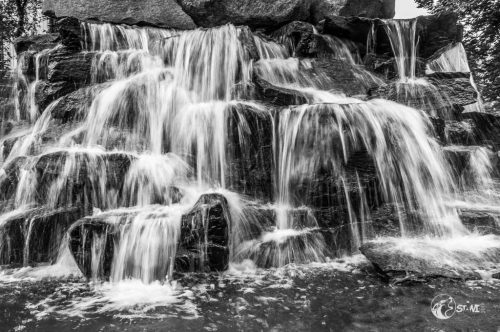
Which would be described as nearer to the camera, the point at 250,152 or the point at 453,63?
the point at 250,152

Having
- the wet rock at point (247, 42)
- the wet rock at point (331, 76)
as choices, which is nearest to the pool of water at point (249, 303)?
the wet rock at point (331, 76)

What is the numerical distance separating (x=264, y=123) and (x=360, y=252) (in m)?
3.03

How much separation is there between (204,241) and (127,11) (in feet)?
41.9

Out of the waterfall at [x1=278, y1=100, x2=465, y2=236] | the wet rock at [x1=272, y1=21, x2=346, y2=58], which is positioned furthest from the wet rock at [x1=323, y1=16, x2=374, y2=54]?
the waterfall at [x1=278, y1=100, x2=465, y2=236]

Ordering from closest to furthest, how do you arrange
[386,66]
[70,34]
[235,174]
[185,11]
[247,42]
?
[235,174], [247,42], [70,34], [386,66], [185,11]

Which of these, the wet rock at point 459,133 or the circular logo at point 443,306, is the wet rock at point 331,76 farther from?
the circular logo at point 443,306

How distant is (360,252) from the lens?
5.88 metres

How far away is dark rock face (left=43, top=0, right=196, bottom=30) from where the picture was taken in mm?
14539

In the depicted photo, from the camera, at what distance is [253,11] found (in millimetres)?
13836

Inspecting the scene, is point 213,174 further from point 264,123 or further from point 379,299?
point 379,299

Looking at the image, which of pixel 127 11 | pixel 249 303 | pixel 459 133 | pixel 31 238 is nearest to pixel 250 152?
pixel 249 303

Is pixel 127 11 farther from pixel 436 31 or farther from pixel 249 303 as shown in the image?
pixel 249 303

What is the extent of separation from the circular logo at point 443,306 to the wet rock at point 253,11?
1210cm

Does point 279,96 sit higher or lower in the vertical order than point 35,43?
lower
